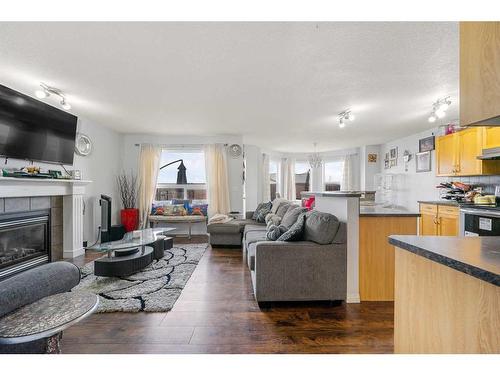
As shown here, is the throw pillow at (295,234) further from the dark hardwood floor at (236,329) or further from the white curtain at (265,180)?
the white curtain at (265,180)

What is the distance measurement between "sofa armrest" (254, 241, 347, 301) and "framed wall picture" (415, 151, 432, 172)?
4229mm

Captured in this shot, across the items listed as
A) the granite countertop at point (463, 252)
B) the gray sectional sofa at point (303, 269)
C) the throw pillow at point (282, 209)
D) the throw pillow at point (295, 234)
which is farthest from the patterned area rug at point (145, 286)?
the granite countertop at point (463, 252)

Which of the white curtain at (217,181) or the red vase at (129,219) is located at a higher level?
the white curtain at (217,181)

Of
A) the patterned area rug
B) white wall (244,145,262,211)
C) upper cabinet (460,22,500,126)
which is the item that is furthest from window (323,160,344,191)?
upper cabinet (460,22,500,126)

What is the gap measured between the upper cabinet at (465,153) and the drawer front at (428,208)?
0.58 m

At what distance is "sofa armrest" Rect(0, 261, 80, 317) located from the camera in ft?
3.53

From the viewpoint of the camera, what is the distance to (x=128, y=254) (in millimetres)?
3340

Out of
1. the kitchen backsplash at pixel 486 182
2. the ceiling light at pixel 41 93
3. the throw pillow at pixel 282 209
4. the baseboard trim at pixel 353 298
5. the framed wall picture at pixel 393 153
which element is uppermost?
the ceiling light at pixel 41 93

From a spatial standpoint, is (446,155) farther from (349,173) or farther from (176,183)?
(176,183)

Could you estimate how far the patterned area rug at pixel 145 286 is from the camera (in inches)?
93.6

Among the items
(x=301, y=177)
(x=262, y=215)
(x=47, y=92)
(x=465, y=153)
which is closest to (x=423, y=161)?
(x=465, y=153)

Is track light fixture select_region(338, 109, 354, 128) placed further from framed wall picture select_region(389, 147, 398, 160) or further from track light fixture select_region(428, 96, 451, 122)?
framed wall picture select_region(389, 147, 398, 160)
